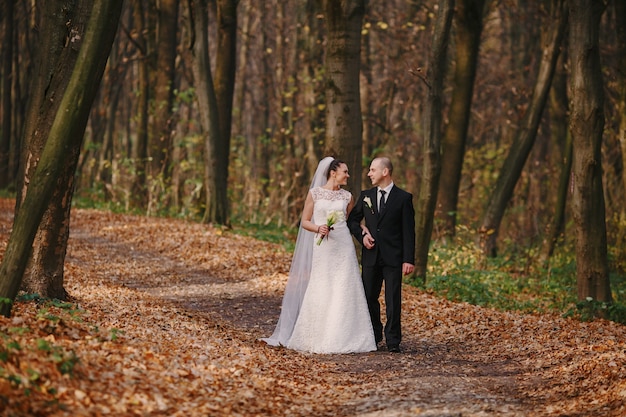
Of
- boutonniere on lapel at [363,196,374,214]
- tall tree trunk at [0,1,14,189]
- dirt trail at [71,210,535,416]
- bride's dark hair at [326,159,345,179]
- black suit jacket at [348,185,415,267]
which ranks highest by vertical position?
tall tree trunk at [0,1,14,189]

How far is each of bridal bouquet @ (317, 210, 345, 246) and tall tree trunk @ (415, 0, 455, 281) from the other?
540 cm

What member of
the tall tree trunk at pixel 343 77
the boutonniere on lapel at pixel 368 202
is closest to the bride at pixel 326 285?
the boutonniere on lapel at pixel 368 202

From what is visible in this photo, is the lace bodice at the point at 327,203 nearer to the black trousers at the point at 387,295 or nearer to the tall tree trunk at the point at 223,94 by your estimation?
the black trousers at the point at 387,295

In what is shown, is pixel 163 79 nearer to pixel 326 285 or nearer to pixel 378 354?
pixel 326 285

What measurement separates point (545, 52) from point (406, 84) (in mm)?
9937

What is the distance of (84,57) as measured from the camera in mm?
8984

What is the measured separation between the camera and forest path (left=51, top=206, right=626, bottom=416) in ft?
25.9

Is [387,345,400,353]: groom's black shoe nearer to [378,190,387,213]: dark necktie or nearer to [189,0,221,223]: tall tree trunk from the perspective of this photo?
[378,190,387,213]: dark necktie

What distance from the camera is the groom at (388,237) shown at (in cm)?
1098

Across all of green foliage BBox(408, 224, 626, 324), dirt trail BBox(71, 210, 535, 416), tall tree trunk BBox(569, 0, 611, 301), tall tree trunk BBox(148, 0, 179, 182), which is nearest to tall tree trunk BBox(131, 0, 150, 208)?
tall tree trunk BBox(148, 0, 179, 182)

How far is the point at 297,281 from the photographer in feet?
37.9

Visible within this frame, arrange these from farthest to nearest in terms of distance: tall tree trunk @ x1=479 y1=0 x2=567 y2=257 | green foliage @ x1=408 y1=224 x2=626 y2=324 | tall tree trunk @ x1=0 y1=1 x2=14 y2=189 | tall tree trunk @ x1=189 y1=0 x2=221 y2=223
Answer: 1. tall tree trunk @ x1=0 y1=1 x2=14 y2=189
2. tall tree trunk @ x1=189 y1=0 x2=221 y2=223
3. tall tree trunk @ x1=479 y1=0 x2=567 y2=257
4. green foliage @ x1=408 y1=224 x2=626 y2=324

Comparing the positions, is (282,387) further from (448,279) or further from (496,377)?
(448,279)

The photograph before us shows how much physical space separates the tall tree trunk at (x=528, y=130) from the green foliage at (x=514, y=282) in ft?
3.08
